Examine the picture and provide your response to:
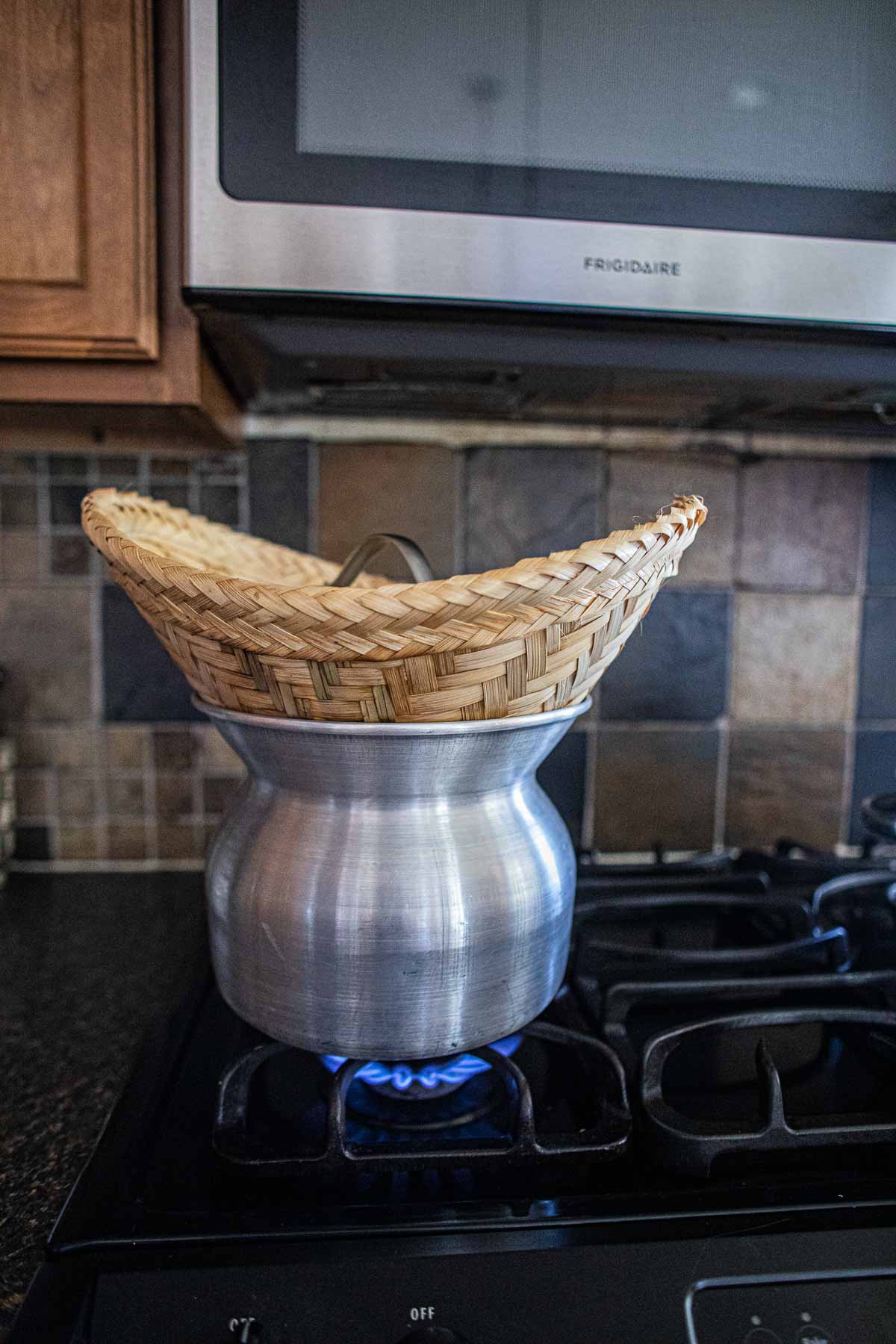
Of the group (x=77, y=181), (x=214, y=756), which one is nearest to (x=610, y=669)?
(x=214, y=756)

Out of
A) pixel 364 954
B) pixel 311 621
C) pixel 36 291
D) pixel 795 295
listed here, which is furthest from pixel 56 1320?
pixel 795 295

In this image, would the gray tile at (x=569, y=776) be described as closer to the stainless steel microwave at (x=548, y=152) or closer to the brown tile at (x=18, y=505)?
the stainless steel microwave at (x=548, y=152)

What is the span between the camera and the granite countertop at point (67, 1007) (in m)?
0.42

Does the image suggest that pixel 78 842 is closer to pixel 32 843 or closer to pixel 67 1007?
pixel 32 843

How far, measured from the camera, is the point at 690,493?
0.90 m

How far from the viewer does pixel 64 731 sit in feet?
2.91

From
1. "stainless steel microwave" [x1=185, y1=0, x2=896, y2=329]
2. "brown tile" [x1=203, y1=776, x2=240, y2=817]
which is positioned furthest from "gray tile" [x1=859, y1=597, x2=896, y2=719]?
"brown tile" [x1=203, y1=776, x2=240, y2=817]

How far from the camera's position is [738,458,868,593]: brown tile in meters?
0.91

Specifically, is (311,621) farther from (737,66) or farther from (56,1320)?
(737,66)

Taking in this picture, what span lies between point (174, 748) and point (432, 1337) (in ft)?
2.16

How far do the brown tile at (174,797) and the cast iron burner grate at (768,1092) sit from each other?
1.89 ft

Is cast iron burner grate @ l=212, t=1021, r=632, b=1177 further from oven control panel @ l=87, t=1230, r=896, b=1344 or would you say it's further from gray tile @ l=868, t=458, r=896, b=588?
gray tile @ l=868, t=458, r=896, b=588

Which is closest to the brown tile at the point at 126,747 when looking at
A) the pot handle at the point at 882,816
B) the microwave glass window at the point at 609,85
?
the microwave glass window at the point at 609,85

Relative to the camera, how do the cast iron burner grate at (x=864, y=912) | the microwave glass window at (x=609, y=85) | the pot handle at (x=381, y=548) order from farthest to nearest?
the cast iron burner grate at (x=864, y=912), the microwave glass window at (x=609, y=85), the pot handle at (x=381, y=548)
